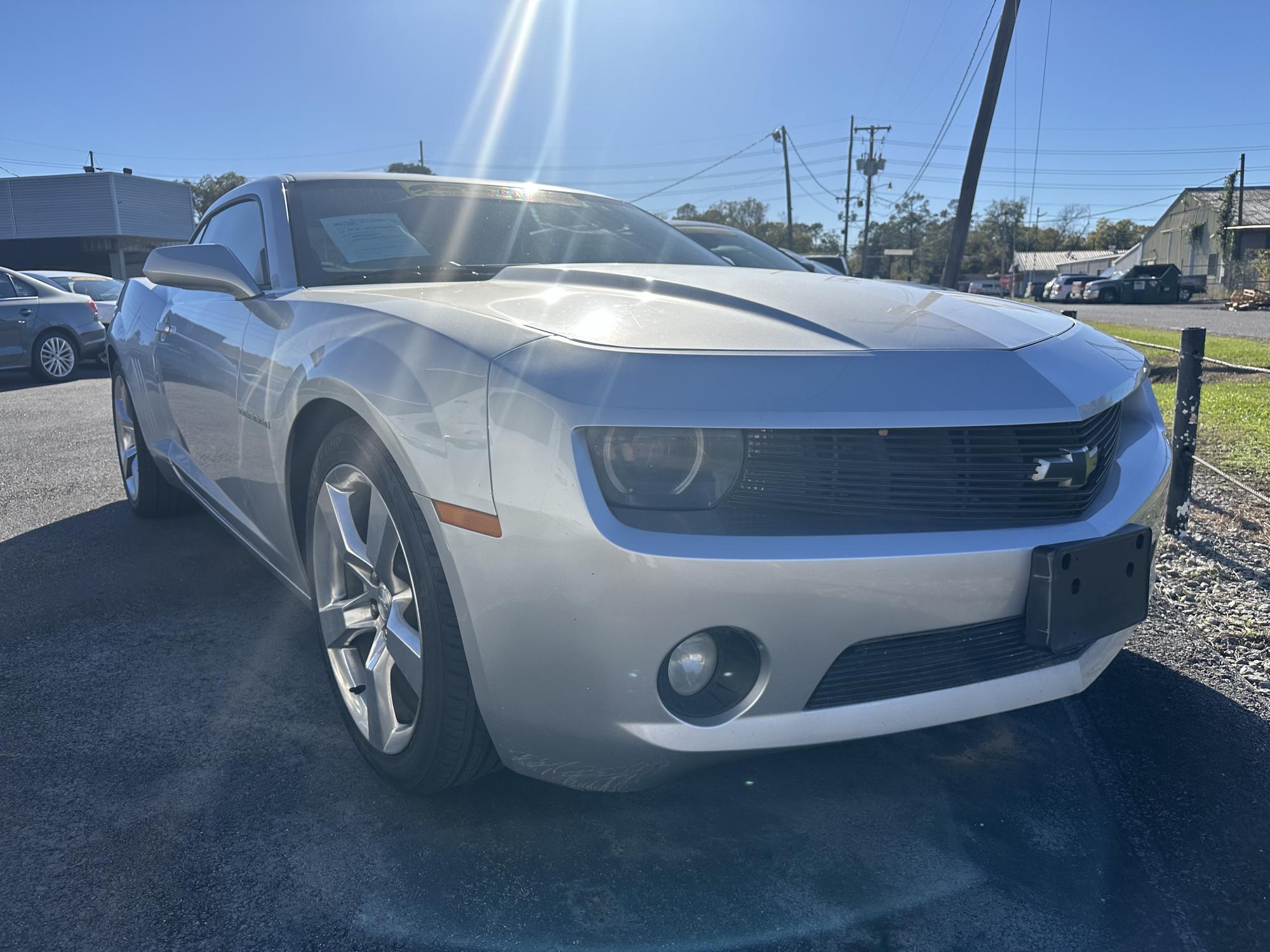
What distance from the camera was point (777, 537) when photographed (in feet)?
5.17

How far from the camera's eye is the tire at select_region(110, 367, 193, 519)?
4195mm

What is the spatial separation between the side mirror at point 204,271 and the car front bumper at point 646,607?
1285mm

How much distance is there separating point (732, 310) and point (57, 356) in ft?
39.2

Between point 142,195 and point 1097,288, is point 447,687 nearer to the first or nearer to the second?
point 142,195

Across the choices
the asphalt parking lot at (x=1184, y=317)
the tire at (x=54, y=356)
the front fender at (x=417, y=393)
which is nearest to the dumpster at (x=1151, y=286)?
the asphalt parking lot at (x=1184, y=317)

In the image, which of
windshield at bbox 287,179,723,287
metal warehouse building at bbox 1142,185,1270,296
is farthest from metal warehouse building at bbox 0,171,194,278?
metal warehouse building at bbox 1142,185,1270,296

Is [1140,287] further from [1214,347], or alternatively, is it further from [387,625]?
[387,625]

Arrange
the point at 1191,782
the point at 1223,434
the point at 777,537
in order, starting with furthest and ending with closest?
the point at 1223,434 < the point at 1191,782 < the point at 777,537

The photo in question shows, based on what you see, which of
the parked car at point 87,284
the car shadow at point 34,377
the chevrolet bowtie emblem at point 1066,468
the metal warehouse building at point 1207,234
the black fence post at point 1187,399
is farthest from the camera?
the metal warehouse building at point 1207,234

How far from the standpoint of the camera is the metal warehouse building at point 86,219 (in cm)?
3359

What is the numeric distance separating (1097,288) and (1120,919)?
41831mm

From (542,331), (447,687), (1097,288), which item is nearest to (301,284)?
(542,331)

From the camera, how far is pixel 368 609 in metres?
2.15

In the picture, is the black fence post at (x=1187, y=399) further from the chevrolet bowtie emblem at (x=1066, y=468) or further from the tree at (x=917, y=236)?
the tree at (x=917, y=236)
